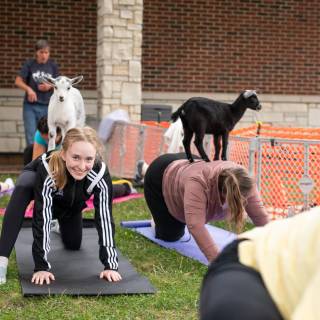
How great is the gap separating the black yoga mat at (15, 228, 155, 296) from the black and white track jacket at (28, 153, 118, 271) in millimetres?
149

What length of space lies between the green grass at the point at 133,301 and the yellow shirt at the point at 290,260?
228 cm

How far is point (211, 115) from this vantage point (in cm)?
507

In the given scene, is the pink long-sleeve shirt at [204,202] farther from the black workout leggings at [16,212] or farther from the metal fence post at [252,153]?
the metal fence post at [252,153]

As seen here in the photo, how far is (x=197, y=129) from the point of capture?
16.7 feet

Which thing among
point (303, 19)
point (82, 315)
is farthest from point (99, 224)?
point (303, 19)

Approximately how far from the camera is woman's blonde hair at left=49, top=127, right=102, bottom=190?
449 cm

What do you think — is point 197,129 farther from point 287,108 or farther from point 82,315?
point 287,108

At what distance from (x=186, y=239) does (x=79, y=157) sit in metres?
2.04

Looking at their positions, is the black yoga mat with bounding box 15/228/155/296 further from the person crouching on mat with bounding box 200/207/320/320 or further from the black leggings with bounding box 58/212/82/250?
the person crouching on mat with bounding box 200/207/320/320

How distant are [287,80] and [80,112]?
7163 millimetres

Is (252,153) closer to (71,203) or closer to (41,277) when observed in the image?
(71,203)

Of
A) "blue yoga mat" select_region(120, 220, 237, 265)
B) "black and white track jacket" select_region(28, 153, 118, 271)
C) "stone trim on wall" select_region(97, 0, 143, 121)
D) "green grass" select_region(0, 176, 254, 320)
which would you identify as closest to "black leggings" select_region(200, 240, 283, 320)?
"green grass" select_region(0, 176, 254, 320)

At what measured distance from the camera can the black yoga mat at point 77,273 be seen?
4.47 m

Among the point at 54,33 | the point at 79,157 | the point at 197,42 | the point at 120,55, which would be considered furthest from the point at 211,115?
the point at 197,42
